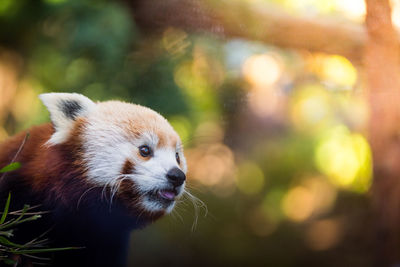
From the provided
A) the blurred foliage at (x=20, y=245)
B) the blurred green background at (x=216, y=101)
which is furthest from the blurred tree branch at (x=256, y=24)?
the blurred foliage at (x=20, y=245)

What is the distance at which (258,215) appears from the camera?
2445mm

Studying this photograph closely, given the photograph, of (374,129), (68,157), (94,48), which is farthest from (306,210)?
(68,157)

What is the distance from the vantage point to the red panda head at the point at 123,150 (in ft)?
3.69

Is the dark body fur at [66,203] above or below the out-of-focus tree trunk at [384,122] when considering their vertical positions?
below

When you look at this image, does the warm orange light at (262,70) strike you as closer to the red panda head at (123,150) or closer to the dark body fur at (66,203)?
the red panda head at (123,150)

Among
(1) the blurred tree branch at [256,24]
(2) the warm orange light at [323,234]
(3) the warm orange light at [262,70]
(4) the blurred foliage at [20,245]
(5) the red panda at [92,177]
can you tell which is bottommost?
(2) the warm orange light at [323,234]

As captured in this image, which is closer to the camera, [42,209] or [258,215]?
[42,209]

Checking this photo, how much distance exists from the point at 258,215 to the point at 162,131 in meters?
1.44

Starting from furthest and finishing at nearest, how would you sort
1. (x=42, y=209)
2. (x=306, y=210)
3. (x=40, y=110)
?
(x=306, y=210), (x=40, y=110), (x=42, y=209)

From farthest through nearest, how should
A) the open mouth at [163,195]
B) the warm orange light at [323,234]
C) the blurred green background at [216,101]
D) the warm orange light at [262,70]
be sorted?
the warm orange light at [323,234], the warm orange light at [262,70], the blurred green background at [216,101], the open mouth at [163,195]

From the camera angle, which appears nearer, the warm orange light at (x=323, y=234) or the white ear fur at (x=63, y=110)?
the white ear fur at (x=63, y=110)

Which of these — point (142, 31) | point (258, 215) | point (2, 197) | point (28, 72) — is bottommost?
point (258, 215)

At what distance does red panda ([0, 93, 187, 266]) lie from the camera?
112 centimetres

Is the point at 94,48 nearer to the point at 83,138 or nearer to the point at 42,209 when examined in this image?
the point at 83,138
